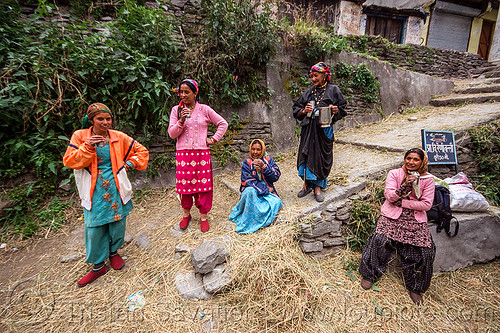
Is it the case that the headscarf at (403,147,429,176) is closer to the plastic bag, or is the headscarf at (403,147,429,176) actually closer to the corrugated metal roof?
the plastic bag

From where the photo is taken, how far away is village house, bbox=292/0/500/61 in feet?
33.1

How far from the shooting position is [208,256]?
228 centimetres

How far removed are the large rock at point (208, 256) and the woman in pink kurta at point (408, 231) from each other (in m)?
1.64

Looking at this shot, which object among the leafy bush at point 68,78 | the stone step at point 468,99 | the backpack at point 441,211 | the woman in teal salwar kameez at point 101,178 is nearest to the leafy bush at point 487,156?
the backpack at point 441,211

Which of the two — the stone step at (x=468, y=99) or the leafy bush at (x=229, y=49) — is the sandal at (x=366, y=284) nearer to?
the leafy bush at (x=229, y=49)

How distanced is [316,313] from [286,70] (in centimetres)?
514

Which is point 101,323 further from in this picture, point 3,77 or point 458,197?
point 458,197

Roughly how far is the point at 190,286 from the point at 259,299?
722 mm

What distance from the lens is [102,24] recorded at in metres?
3.74

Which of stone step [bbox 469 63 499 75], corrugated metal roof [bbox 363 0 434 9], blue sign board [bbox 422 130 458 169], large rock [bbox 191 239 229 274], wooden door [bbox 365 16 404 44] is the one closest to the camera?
large rock [bbox 191 239 229 274]

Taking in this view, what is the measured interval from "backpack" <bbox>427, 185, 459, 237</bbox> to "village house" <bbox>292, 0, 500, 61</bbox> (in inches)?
383

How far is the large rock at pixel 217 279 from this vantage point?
2195mm

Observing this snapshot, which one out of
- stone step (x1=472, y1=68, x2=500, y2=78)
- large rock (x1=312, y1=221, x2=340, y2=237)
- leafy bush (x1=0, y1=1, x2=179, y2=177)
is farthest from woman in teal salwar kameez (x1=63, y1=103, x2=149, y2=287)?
stone step (x1=472, y1=68, x2=500, y2=78)

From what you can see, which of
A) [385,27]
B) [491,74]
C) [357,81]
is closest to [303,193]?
[357,81]
